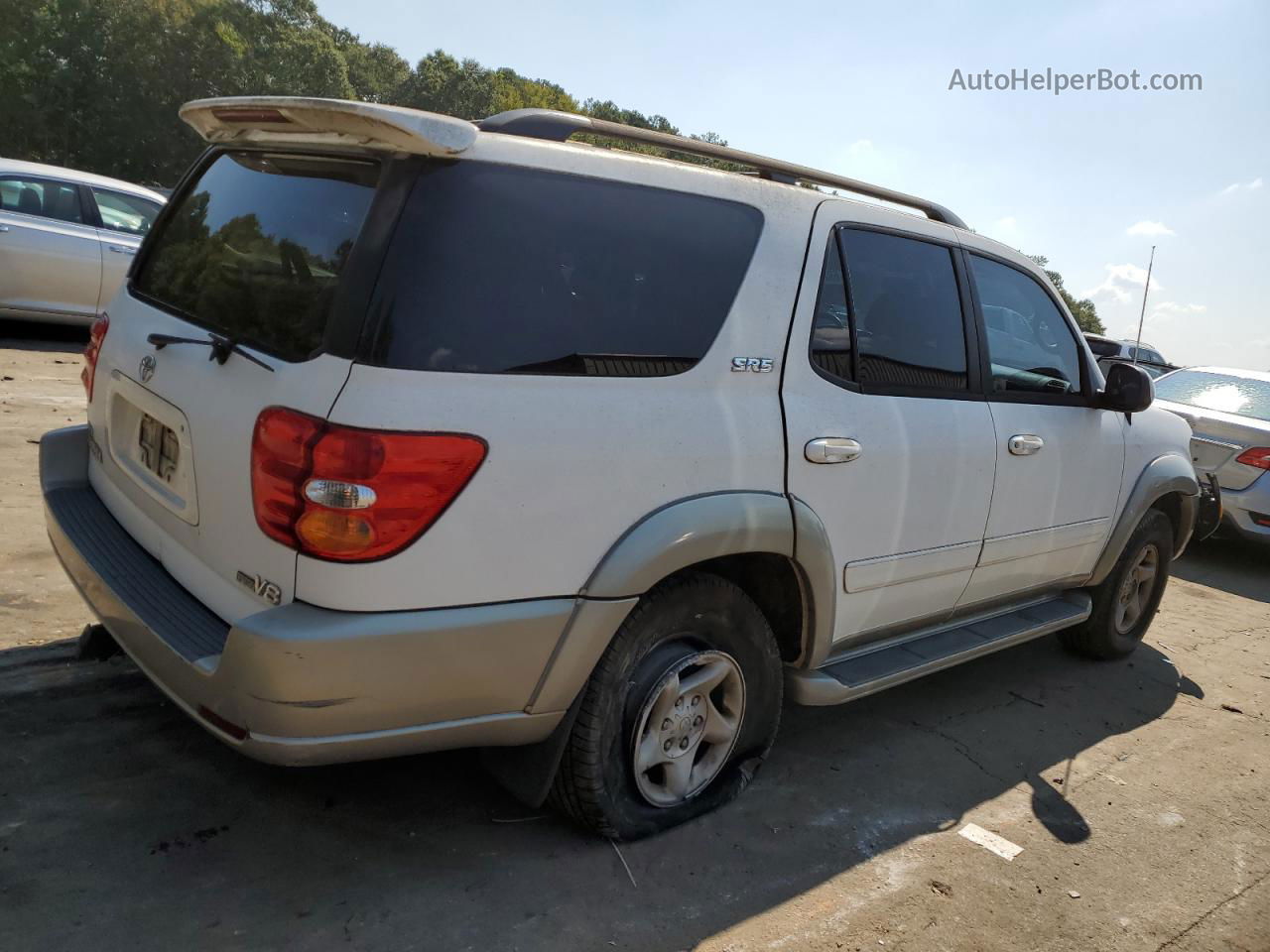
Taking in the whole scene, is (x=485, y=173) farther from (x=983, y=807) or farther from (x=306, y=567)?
(x=983, y=807)

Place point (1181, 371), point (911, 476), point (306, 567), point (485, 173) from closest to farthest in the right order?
1. point (306, 567)
2. point (485, 173)
3. point (911, 476)
4. point (1181, 371)

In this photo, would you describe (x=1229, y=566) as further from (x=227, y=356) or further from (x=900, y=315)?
(x=227, y=356)

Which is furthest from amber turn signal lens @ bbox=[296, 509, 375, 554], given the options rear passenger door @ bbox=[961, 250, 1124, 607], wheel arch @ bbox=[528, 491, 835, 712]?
rear passenger door @ bbox=[961, 250, 1124, 607]

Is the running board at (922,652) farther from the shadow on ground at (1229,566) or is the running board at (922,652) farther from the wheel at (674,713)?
the shadow on ground at (1229,566)

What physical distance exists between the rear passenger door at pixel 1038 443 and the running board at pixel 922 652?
4.6 inches

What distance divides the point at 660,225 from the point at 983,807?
225 cm

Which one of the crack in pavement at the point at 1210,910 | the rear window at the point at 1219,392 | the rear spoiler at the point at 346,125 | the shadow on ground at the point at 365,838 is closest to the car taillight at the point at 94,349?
the rear spoiler at the point at 346,125

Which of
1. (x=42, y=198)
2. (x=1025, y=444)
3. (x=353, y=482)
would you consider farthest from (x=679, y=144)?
(x=42, y=198)

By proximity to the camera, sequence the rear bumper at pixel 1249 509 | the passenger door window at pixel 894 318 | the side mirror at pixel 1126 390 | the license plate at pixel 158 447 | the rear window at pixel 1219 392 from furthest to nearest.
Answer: the rear window at pixel 1219 392 < the rear bumper at pixel 1249 509 < the side mirror at pixel 1126 390 < the passenger door window at pixel 894 318 < the license plate at pixel 158 447

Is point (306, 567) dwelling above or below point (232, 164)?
below

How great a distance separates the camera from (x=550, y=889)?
2654mm

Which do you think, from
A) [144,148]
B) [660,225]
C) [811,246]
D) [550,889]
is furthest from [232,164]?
[144,148]

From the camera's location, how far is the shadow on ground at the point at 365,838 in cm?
241

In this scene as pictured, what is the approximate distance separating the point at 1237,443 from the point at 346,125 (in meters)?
7.30
